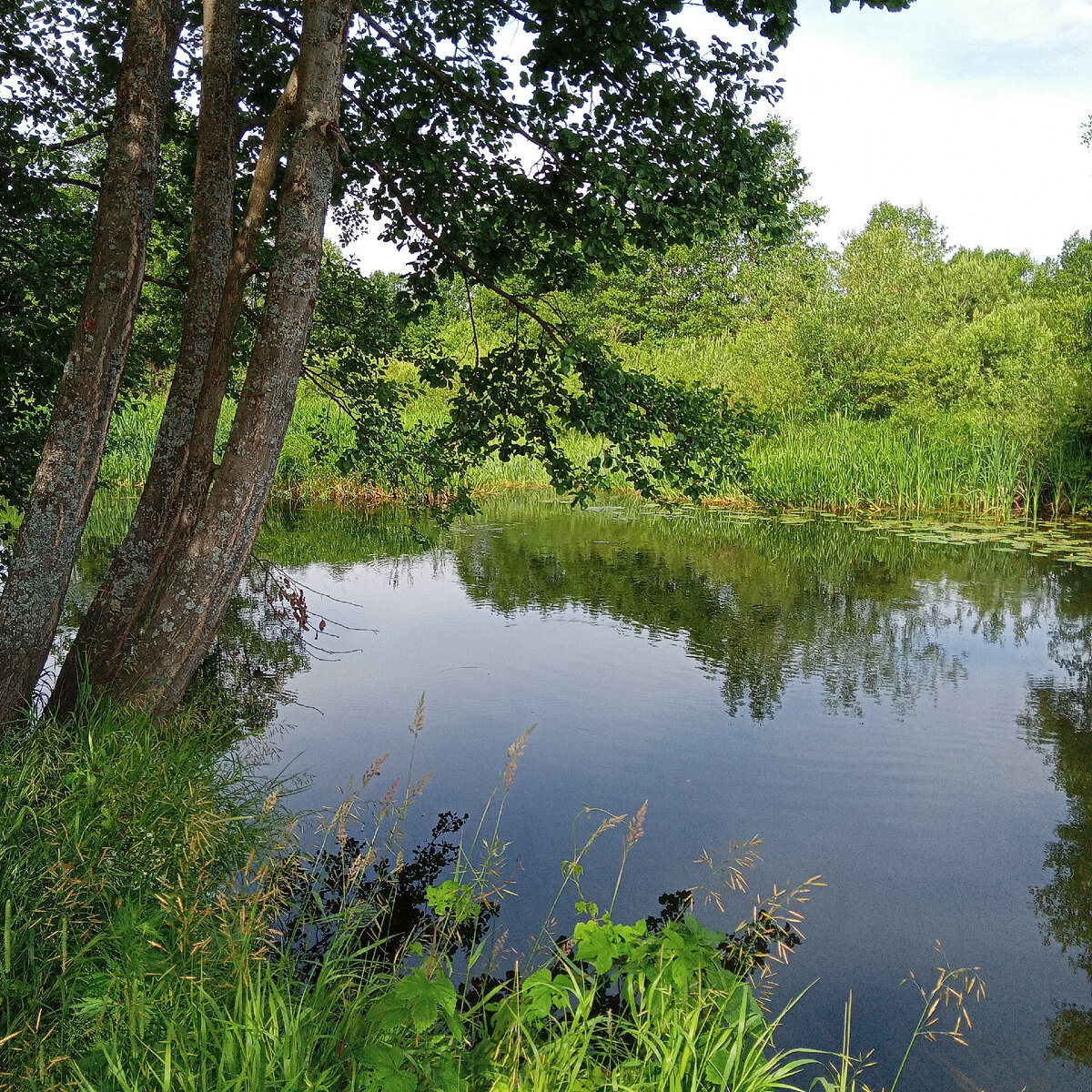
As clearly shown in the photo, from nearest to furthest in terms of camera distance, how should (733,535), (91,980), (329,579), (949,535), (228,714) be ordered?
(91,980) < (228,714) < (329,579) < (949,535) < (733,535)

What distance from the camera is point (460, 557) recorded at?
12.1 meters

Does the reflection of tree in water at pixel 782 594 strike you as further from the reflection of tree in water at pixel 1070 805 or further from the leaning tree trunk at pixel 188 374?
the leaning tree trunk at pixel 188 374

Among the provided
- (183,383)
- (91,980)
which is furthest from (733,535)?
(91,980)

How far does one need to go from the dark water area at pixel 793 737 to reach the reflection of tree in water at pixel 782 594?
0.05 meters

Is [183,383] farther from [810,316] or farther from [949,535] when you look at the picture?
[810,316]

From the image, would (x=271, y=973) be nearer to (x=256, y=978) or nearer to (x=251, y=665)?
(x=256, y=978)

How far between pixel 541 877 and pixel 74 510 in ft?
8.75

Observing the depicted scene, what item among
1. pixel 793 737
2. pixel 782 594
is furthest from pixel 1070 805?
pixel 782 594

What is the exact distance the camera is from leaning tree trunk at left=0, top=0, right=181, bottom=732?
12.5 ft

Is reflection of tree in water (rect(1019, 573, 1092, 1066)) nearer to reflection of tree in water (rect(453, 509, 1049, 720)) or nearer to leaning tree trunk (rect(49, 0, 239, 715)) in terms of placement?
reflection of tree in water (rect(453, 509, 1049, 720))

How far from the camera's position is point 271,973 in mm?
2406

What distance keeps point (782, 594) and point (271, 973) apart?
8170 millimetres

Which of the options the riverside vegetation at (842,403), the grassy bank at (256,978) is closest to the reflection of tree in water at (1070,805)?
the grassy bank at (256,978)

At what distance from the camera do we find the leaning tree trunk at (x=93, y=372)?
3824 mm
